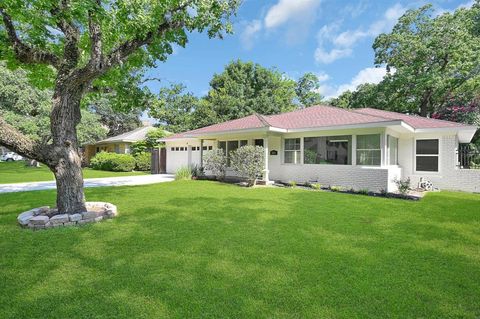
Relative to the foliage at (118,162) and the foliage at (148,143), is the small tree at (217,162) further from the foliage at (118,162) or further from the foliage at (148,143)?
the foliage at (148,143)

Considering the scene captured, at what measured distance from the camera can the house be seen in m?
10.8

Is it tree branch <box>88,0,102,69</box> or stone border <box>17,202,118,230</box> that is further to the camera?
tree branch <box>88,0,102,69</box>

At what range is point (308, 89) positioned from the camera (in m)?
34.4

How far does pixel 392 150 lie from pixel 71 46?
493 inches

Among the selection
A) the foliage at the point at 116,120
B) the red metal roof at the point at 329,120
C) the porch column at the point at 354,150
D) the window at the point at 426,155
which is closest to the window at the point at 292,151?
the red metal roof at the point at 329,120

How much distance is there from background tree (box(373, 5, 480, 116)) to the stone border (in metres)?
20.5

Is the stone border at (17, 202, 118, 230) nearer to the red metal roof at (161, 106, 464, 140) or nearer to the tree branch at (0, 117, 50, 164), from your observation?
the tree branch at (0, 117, 50, 164)

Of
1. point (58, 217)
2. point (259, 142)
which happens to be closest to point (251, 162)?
point (259, 142)

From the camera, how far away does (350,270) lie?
3.67 meters

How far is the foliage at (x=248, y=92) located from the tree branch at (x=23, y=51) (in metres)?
20.3

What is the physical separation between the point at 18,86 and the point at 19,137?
2266 centimetres

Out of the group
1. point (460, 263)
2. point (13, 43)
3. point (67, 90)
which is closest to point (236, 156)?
point (67, 90)

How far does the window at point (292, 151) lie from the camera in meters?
13.4

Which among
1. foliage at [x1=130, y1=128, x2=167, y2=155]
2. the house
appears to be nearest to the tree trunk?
the house
